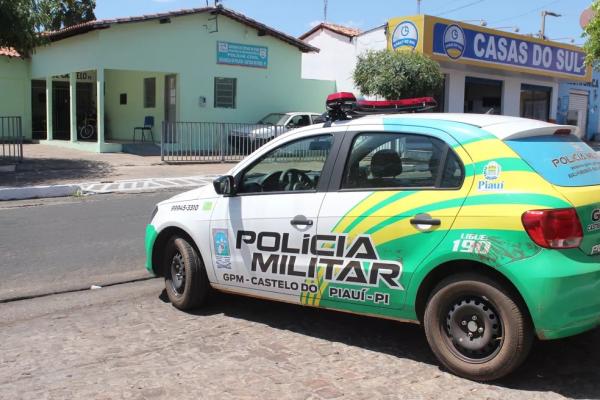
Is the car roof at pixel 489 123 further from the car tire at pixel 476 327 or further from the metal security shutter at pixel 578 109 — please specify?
the metal security shutter at pixel 578 109

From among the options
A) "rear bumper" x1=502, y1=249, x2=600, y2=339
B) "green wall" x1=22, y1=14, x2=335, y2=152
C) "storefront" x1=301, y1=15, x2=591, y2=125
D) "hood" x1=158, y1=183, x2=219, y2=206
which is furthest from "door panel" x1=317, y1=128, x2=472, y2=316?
"green wall" x1=22, y1=14, x2=335, y2=152

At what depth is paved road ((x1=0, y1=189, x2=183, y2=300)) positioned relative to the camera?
257 inches

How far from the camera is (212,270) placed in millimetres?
5176

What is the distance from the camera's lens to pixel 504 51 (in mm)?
24844

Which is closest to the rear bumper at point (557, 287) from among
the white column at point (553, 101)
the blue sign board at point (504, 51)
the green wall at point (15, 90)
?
the blue sign board at point (504, 51)

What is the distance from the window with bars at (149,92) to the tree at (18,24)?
829 centimetres

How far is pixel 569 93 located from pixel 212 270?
3180 centimetres

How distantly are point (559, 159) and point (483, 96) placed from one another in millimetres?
26256

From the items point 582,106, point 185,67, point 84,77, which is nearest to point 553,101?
point 582,106

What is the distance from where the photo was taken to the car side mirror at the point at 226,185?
504 centimetres

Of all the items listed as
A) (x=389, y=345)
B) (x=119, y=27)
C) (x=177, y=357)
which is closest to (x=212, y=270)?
(x=177, y=357)

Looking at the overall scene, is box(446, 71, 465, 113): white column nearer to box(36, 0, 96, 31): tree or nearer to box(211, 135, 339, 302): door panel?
box(211, 135, 339, 302): door panel

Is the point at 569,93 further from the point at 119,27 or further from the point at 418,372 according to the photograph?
the point at 418,372

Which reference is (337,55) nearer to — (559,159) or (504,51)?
(504,51)
